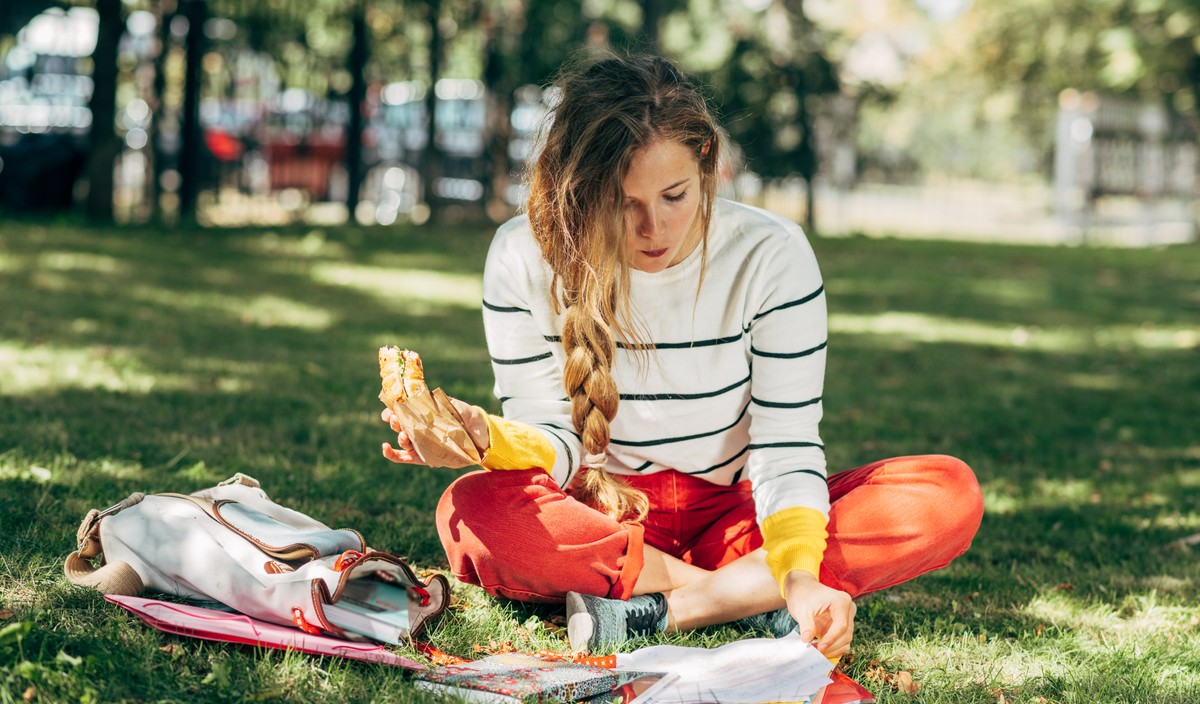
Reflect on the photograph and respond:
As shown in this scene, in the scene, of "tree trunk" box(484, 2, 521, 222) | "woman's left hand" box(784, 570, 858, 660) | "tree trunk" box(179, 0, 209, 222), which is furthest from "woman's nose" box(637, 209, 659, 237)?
"tree trunk" box(484, 2, 521, 222)

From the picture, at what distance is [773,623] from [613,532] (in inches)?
16.3

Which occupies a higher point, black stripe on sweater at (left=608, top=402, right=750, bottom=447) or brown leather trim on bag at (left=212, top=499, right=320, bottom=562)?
black stripe on sweater at (left=608, top=402, right=750, bottom=447)

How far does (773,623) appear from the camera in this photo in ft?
8.97

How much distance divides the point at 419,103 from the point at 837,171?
5.52 m

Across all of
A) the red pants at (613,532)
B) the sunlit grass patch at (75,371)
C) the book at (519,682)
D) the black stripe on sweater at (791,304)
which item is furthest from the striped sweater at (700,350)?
the sunlit grass patch at (75,371)

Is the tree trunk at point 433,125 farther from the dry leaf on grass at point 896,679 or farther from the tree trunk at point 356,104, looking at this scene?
the dry leaf on grass at point 896,679

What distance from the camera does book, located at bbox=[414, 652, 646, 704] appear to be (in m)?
2.27

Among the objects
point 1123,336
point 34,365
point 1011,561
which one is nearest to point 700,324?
point 1011,561

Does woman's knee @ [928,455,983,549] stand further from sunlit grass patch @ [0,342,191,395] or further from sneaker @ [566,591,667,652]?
sunlit grass patch @ [0,342,191,395]

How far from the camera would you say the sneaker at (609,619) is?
8.50ft

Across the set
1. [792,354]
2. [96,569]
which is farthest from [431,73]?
[792,354]

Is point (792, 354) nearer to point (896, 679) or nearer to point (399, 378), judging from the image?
point (896, 679)

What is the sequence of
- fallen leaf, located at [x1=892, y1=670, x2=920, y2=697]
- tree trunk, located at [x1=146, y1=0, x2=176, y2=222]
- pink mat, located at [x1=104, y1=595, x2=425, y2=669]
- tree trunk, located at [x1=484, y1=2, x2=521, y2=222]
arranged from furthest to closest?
tree trunk, located at [x1=484, y1=2, x2=521, y2=222], tree trunk, located at [x1=146, y1=0, x2=176, y2=222], fallen leaf, located at [x1=892, y1=670, x2=920, y2=697], pink mat, located at [x1=104, y1=595, x2=425, y2=669]

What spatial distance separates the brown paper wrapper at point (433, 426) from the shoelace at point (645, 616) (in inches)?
21.4
